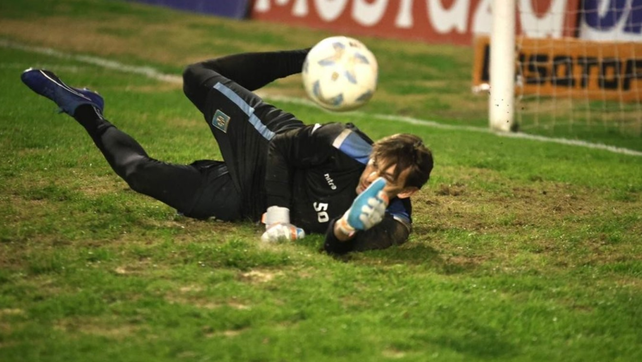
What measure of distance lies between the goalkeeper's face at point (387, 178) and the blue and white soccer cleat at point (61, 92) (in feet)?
6.74

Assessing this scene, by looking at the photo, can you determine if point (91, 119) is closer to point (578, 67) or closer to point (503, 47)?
point (503, 47)

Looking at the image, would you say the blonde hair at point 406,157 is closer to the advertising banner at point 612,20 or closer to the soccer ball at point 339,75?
the soccer ball at point 339,75

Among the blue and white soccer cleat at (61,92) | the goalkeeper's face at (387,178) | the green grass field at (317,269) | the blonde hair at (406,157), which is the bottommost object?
the green grass field at (317,269)

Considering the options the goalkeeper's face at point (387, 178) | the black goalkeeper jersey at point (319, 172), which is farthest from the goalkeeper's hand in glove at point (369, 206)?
the black goalkeeper jersey at point (319, 172)

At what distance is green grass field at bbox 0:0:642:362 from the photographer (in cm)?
450

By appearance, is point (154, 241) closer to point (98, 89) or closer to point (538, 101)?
point (98, 89)

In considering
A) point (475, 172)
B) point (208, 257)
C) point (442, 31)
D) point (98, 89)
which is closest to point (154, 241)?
point (208, 257)

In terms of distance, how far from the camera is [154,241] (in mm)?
5895

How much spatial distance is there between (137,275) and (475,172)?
160 inches

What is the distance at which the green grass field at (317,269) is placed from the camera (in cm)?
450

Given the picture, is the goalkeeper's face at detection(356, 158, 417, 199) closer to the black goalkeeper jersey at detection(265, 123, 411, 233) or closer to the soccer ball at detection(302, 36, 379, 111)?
the black goalkeeper jersey at detection(265, 123, 411, 233)

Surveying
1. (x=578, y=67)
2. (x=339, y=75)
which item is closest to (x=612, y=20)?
(x=578, y=67)

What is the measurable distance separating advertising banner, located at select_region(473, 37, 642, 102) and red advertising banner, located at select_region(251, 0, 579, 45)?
2.23m

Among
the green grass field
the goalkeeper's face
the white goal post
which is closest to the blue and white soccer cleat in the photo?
the green grass field
